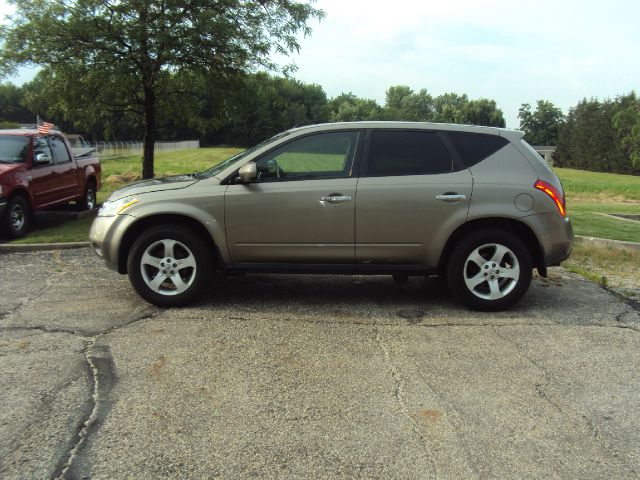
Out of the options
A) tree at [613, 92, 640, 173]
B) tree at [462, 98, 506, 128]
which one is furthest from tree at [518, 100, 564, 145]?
tree at [613, 92, 640, 173]

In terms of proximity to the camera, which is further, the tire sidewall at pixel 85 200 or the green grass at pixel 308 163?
the tire sidewall at pixel 85 200

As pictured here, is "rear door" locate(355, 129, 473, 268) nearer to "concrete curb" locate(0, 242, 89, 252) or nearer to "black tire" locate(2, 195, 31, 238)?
"concrete curb" locate(0, 242, 89, 252)

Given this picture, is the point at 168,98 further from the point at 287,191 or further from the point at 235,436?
the point at 235,436

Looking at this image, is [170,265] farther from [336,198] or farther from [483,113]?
[483,113]

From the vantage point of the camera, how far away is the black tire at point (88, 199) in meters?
11.8

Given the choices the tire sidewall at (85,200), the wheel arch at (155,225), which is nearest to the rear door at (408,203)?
the wheel arch at (155,225)

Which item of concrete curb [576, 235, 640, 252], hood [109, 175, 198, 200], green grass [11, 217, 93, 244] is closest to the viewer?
hood [109, 175, 198, 200]

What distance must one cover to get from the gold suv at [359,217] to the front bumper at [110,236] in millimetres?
12

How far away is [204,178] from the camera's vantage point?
18.8 feet

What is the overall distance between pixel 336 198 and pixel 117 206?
2.15m

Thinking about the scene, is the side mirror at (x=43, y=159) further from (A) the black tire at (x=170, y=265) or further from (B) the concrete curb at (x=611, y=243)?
(B) the concrete curb at (x=611, y=243)

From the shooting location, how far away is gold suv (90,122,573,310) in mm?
5473

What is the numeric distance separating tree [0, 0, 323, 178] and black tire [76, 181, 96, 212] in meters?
1.76

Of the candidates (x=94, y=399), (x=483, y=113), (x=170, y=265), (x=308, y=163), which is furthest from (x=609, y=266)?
(x=483, y=113)
